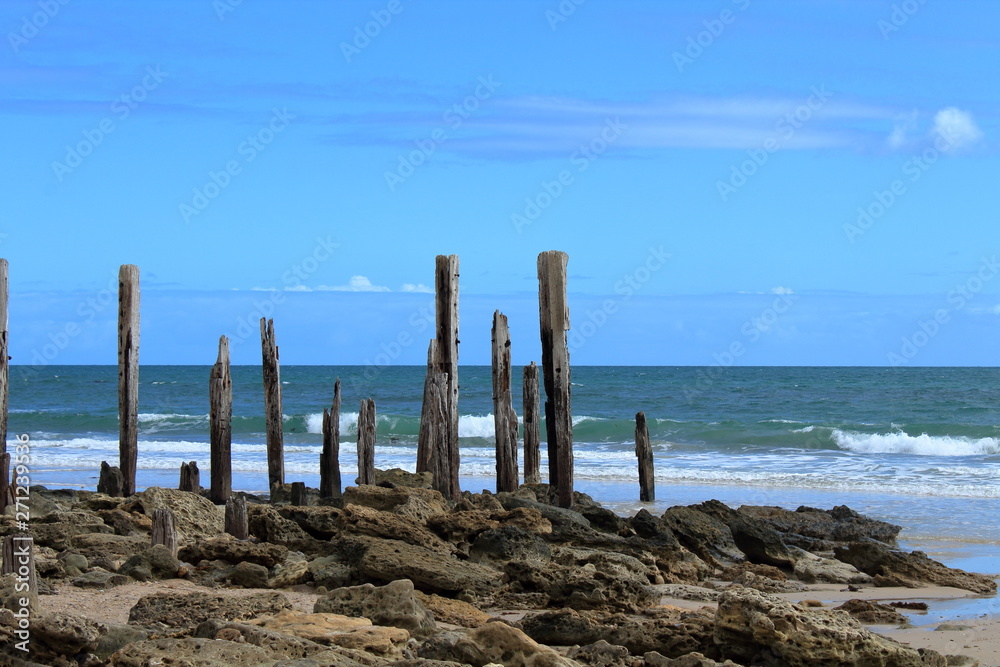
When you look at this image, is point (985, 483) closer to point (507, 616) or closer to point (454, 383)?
point (454, 383)

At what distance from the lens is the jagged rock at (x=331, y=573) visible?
9688 mm

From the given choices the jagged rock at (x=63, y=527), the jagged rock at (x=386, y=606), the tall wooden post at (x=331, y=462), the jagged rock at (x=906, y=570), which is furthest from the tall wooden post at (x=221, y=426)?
the jagged rock at (x=906, y=570)

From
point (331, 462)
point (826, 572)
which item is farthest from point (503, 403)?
point (826, 572)

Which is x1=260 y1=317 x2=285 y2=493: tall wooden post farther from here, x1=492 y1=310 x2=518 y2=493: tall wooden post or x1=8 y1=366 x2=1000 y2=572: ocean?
x1=8 y1=366 x2=1000 y2=572: ocean

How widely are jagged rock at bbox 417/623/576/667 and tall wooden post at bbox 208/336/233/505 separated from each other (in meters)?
9.24

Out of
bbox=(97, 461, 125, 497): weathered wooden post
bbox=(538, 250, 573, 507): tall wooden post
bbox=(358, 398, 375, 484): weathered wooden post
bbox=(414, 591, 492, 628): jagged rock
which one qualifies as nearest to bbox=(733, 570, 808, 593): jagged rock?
bbox=(414, 591, 492, 628): jagged rock

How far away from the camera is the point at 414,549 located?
10000mm

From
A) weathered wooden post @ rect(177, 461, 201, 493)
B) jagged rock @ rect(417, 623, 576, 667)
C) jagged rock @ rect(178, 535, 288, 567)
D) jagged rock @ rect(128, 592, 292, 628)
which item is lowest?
jagged rock @ rect(417, 623, 576, 667)

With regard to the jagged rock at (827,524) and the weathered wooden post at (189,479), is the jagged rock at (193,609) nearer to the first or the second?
the weathered wooden post at (189,479)

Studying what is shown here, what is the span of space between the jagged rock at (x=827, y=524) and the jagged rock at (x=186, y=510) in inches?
283

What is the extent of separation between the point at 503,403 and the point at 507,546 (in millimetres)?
5164

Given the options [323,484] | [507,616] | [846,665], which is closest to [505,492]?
[323,484]

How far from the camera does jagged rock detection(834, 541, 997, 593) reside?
35.7 ft

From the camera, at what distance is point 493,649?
686cm
